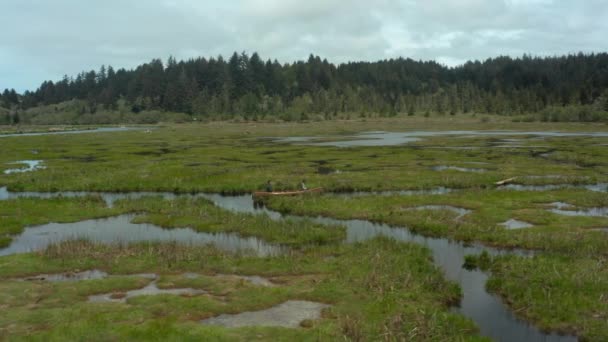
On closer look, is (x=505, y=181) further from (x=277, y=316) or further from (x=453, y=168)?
(x=277, y=316)

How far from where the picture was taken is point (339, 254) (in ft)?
80.2

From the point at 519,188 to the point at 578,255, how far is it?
20.7 meters

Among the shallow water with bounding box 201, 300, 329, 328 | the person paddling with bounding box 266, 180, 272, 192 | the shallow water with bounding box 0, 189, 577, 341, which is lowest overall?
the shallow water with bounding box 0, 189, 577, 341

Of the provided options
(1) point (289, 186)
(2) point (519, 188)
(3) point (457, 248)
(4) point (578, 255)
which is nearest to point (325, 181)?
(1) point (289, 186)

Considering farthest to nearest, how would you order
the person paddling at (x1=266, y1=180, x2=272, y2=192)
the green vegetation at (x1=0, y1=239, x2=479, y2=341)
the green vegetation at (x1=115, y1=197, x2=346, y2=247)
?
the person paddling at (x1=266, y1=180, x2=272, y2=192) → the green vegetation at (x1=115, y1=197, x2=346, y2=247) → the green vegetation at (x1=0, y1=239, x2=479, y2=341)

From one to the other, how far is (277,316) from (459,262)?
1090 cm

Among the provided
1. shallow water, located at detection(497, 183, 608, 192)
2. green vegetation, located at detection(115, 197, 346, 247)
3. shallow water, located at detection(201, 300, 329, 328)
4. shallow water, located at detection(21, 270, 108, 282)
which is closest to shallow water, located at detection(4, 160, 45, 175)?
green vegetation, located at detection(115, 197, 346, 247)

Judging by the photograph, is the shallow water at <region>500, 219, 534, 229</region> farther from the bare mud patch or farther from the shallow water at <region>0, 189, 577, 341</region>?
the bare mud patch

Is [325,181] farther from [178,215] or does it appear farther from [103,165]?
[103,165]

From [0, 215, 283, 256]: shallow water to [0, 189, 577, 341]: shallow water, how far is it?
5.1 inches

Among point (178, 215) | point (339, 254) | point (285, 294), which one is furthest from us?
point (178, 215)

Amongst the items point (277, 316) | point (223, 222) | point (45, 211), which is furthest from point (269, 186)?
point (277, 316)

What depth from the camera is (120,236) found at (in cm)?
2922

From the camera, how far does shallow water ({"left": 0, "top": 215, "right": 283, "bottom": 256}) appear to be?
2669 cm
